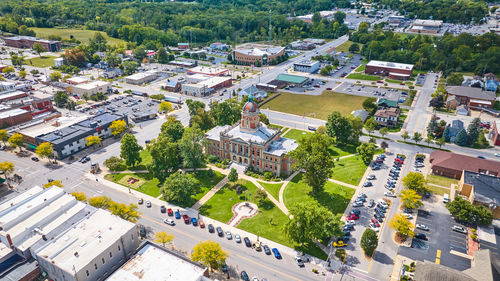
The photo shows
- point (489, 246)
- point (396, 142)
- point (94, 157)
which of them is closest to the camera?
point (489, 246)

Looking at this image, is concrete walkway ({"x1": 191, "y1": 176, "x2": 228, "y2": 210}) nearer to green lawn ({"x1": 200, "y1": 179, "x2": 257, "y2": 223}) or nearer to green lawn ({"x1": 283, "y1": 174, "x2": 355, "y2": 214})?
green lawn ({"x1": 200, "y1": 179, "x2": 257, "y2": 223})

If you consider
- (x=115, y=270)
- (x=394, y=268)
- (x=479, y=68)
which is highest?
(x=479, y=68)

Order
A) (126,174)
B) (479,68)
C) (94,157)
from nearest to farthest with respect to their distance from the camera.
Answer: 1. (126,174)
2. (94,157)
3. (479,68)

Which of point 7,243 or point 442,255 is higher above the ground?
point 7,243

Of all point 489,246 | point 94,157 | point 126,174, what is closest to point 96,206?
point 126,174

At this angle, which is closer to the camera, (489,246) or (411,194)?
(489,246)

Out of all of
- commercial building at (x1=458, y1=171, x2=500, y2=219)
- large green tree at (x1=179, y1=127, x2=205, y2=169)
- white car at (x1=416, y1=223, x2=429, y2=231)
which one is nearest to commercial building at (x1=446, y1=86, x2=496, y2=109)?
commercial building at (x1=458, y1=171, x2=500, y2=219)

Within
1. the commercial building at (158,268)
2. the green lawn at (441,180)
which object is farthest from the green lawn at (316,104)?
the commercial building at (158,268)

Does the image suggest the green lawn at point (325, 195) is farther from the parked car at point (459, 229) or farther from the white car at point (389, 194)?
the parked car at point (459, 229)

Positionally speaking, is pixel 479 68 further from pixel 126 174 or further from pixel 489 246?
pixel 126 174
